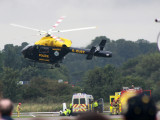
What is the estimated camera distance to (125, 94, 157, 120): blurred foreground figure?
12.9ft

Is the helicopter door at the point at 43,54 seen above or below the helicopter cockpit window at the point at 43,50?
below

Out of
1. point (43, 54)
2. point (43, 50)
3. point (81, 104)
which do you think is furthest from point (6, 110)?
point (81, 104)

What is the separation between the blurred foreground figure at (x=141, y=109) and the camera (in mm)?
3924

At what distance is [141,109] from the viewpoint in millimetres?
3924

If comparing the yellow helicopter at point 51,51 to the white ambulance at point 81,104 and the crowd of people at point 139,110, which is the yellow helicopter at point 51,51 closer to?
the white ambulance at point 81,104

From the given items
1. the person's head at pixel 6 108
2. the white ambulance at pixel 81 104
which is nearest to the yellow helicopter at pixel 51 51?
the white ambulance at pixel 81 104

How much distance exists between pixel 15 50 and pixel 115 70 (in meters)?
42.2

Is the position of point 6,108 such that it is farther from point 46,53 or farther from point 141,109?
point 46,53

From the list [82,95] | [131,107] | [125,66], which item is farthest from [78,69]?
[131,107]

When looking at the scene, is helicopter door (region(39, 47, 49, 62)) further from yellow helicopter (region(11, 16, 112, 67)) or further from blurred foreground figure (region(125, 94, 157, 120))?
blurred foreground figure (region(125, 94, 157, 120))

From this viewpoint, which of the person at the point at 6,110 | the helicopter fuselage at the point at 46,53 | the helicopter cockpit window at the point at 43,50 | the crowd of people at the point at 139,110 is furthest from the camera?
the helicopter cockpit window at the point at 43,50

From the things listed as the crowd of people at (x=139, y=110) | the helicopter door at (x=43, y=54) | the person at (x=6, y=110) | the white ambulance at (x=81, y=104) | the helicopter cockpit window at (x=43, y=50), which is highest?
the helicopter cockpit window at (x=43, y=50)

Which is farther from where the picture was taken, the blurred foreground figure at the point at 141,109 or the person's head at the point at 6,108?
the person's head at the point at 6,108

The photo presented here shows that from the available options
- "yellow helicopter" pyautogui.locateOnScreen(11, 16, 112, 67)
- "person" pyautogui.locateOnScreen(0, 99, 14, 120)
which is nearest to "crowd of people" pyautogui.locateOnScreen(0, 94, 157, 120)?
"person" pyautogui.locateOnScreen(0, 99, 14, 120)
